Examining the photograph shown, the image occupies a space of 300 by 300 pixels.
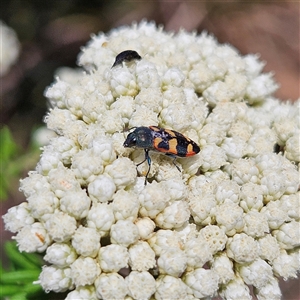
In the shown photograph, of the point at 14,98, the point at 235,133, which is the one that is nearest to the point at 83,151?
the point at 235,133

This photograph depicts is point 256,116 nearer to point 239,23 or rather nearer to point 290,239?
point 290,239

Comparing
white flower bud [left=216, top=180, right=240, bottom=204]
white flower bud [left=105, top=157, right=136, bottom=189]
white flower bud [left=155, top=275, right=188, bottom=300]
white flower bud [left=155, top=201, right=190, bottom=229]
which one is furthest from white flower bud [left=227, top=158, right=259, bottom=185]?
white flower bud [left=155, top=275, right=188, bottom=300]

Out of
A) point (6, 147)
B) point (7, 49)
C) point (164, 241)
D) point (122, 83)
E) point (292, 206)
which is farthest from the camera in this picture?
point (7, 49)

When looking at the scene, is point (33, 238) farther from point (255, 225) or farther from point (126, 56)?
point (126, 56)

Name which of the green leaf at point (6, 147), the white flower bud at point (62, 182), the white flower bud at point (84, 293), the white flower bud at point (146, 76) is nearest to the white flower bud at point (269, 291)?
the white flower bud at point (84, 293)

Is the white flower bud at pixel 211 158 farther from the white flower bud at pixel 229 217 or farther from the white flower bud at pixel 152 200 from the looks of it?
the white flower bud at pixel 152 200

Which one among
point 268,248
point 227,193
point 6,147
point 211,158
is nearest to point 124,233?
point 227,193
